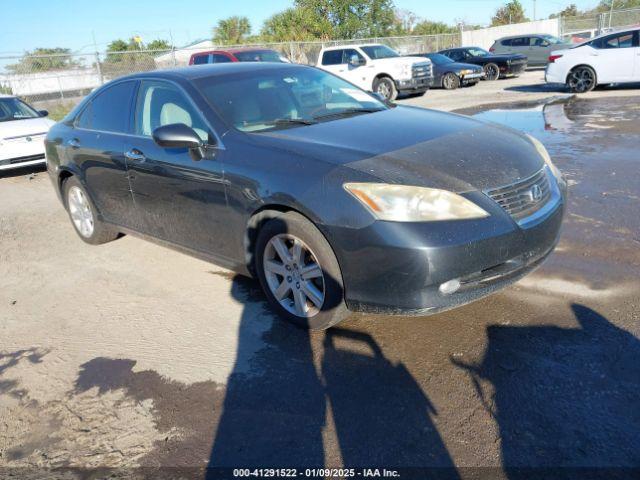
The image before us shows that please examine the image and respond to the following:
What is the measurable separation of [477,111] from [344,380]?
Answer: 11.3 m

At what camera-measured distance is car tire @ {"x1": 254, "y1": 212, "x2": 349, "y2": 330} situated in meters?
3.27

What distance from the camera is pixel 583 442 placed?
2.43 meters

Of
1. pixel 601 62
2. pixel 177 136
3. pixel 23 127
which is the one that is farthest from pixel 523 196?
pixel 601 62

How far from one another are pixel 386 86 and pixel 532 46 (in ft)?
32.9

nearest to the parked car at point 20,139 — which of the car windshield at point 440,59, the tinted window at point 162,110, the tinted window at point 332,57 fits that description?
the tinted window at point 162,110

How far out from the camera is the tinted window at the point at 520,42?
24.3 metres

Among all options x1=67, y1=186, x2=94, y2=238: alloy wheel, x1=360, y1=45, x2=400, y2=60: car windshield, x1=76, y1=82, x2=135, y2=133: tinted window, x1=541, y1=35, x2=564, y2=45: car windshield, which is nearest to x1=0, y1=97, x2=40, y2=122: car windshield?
x1=67, y1=186, x2=94, y2=238: alloy wheel

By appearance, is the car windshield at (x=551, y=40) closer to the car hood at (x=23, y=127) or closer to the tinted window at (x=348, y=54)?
the tinted window at (x=348, y=54)

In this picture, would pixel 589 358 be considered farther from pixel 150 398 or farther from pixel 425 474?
pixel 150 398

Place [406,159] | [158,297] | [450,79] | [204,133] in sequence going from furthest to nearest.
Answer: [450,79], [158,297], [204,133], [406,159]

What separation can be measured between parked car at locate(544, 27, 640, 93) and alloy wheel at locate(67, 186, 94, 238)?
45.2 feet

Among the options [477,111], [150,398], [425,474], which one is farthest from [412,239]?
[477,111]

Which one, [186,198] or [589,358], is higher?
[186,198]

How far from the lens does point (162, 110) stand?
4422 mm
